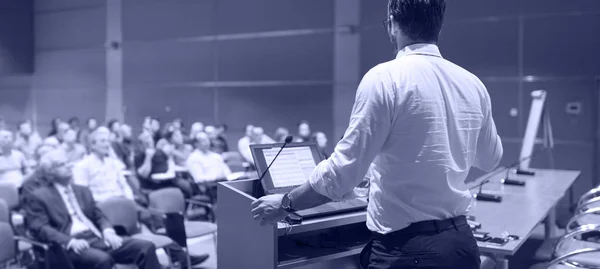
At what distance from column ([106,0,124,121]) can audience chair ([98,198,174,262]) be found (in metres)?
9.82

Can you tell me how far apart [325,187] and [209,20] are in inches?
455

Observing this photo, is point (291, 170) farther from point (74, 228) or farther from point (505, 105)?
point (505, 105)

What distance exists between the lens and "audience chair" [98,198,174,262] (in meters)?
4.83

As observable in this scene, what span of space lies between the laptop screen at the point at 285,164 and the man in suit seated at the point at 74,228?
229 centimetres

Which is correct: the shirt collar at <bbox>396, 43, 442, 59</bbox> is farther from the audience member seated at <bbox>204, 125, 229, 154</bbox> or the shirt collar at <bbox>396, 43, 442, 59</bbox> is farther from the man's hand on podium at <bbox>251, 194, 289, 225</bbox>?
the audience member seated at <bbox>204, 125, 229, 154</bbox>

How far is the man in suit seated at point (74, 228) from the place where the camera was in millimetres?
4242

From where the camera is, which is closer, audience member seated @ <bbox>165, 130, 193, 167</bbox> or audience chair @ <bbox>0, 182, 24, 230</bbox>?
audience chair @ <bbox>0, 182, 24, 230</bbox>

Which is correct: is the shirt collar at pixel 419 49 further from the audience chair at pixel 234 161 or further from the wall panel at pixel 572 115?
the audience chair at pixel 234 161

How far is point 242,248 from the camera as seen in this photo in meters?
2.25

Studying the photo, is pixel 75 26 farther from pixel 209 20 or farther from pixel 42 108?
pixel 209 20

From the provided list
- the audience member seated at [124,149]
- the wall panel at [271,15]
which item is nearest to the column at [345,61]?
the wall panel at [271,15]

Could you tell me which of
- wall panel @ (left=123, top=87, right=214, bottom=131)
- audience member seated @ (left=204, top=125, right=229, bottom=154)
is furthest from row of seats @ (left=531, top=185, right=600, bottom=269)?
wall panel @ (left=123, top=87, right=214, bottom=131)

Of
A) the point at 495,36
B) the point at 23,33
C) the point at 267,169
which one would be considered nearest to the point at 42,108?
the point at 23,33

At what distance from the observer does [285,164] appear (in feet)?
8.15
